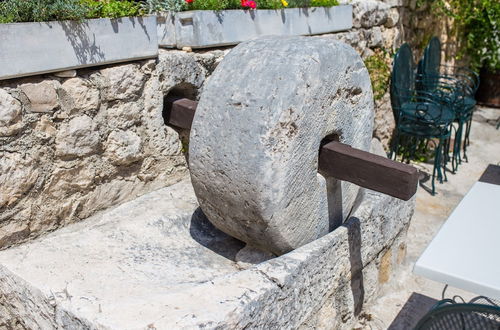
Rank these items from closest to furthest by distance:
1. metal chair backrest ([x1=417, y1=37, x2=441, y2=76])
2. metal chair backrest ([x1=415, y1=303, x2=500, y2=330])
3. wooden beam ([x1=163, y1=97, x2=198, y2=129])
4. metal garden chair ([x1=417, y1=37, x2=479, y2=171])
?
metal chair backrest ([x1=415, y1=303, x2=500, y2=330]) → wooden beam ([x1=163, y1=97, x2=198, y2=129]) → metal garden chair ([x1=417, y1=37, x2=479, y2=171]) → metal chair backrest ([x1=417, y1=37, x2=441, y2=76])

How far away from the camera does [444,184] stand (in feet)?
13.5

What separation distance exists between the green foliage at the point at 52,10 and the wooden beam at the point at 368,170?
111 centimetres

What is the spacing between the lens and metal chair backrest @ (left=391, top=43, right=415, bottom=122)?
4.22 m

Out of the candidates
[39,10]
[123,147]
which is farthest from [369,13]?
[39,10]

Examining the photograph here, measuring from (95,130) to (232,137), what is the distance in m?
0.71

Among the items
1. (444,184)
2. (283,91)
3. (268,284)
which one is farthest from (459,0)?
(268,284)

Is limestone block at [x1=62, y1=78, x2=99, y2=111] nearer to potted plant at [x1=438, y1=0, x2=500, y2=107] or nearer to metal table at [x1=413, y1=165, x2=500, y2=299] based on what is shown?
metal table at [x1=413, y1=165, x2=500, y2=299]

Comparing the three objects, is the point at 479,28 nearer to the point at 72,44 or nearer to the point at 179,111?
the point at 179,111

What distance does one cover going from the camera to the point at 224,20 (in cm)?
247

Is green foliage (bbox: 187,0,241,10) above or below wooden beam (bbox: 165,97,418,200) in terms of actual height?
above

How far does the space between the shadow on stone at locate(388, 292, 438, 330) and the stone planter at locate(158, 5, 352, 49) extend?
171 cm

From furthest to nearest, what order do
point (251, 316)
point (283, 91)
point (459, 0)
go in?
point (459, 0), point (283, 91), point (251, 316)

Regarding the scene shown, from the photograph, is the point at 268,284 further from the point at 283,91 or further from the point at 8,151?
the point at 8,151

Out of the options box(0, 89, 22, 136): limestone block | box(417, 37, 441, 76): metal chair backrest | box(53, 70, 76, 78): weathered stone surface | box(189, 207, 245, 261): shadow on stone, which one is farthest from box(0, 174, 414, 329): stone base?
box(417, 37, 441, 76): metal chair backrest
